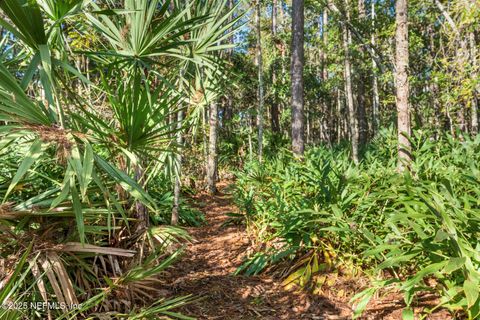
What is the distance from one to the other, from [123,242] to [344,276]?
224cm

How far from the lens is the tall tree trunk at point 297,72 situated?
28.2 ft

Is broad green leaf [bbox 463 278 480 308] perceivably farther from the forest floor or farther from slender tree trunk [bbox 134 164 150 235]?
slender tree trunk [bbox 134 164 150 235]

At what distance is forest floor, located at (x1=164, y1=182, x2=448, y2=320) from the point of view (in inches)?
124

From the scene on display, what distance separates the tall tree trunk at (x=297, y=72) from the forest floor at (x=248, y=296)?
14.5 ft

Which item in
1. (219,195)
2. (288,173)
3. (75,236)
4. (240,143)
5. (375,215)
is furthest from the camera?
(240,143)

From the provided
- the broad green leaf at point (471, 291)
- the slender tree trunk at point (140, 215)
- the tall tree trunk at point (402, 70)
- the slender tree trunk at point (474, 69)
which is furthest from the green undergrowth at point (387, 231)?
the slender tree trunk at point (474, 69)

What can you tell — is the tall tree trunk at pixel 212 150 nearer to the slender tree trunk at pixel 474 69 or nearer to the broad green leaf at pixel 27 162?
the slender tree trunk at pixel 474 69

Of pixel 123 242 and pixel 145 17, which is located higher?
pixel 145 17

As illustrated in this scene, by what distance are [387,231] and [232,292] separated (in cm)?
173

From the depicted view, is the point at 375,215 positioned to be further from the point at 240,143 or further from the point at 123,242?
the point at 240,143

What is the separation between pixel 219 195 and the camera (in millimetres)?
10742

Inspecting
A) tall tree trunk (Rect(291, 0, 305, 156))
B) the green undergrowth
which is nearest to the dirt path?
the green undergrowth

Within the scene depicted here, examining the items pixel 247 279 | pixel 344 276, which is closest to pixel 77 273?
pixel 247 279

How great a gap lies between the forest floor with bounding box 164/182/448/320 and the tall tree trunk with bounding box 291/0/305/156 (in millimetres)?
4414
